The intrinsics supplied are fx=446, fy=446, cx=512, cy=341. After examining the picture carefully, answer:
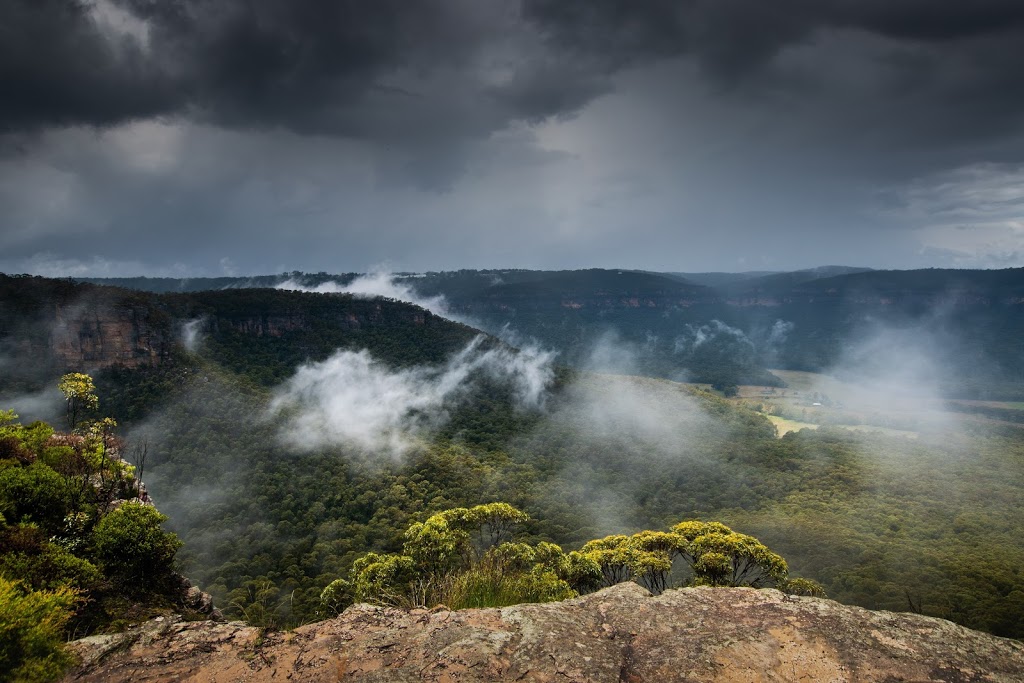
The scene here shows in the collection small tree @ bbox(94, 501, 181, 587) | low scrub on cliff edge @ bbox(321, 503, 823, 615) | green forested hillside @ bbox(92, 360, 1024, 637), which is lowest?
green forested hillside @ bbox(92, 360, 1024, 637)

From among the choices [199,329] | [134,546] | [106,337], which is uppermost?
[106,337]

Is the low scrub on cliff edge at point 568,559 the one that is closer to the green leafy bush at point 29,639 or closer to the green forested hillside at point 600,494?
the green forested hillside at point 600,494

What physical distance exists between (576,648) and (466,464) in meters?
68.3

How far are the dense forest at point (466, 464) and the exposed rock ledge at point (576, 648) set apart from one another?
9041 millimetres

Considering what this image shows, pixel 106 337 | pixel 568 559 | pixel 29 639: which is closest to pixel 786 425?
pixel 568 559

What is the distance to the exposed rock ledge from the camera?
27.3ft

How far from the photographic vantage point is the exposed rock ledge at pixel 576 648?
8.31 metres

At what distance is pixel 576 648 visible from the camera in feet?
29.6

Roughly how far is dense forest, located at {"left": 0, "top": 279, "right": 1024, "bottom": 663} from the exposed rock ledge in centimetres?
904

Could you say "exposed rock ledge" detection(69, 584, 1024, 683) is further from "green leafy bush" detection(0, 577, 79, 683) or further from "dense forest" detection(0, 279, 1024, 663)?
"dense forest" detection(0, 279, 1024, 663)

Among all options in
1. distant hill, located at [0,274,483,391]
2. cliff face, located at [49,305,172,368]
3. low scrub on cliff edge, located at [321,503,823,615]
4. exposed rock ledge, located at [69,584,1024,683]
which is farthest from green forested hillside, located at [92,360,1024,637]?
exposed rock ledge, located at [69,584,1024,683]

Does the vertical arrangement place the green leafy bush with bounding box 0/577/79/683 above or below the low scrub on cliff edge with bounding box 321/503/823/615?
above

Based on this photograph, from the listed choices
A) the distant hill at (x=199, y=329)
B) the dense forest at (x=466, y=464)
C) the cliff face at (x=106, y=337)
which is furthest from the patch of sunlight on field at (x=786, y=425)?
the cliff face at (x=106, y=337)

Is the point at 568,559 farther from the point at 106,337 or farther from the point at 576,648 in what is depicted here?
the point at 106,337
